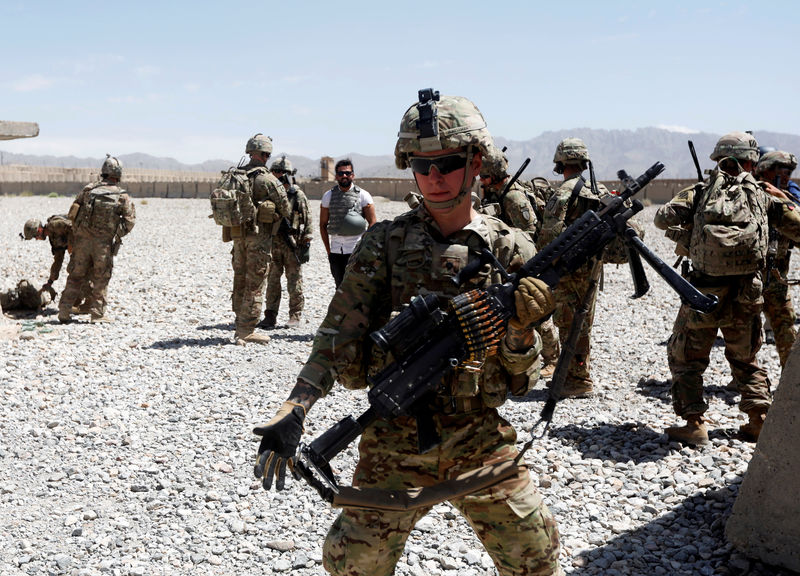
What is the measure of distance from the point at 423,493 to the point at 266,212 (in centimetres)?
595

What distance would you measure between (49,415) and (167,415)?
91cm

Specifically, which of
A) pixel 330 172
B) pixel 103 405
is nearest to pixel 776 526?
pixel 103 405

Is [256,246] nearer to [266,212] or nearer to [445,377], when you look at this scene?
[266,212]

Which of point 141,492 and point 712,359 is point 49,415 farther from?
point 712,359

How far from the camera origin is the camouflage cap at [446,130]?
8.13 ft

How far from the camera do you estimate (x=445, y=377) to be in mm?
2496

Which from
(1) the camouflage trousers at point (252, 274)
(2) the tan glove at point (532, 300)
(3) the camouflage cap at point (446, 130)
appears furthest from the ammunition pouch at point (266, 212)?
(2) the tan glove at point (532, 300)

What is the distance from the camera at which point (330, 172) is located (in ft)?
133

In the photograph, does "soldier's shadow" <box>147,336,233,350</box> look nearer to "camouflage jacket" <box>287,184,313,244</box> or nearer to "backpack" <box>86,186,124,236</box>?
"camouflage jacket" <box>287,184,313,244</box>

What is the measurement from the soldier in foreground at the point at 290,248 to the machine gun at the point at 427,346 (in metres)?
6.26

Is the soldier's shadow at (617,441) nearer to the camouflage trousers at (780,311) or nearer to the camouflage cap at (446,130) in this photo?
the camouflage trousers at (780,311)

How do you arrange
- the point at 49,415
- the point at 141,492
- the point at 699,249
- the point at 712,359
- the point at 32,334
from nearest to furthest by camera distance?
the point at 141,492 < the point at 699,249 < the point at 49,415 < the point at 712,359 < the point at 32,334

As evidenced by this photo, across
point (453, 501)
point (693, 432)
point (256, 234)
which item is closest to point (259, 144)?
point (256, 234)

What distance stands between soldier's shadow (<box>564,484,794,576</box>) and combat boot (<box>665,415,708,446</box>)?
773 mm
